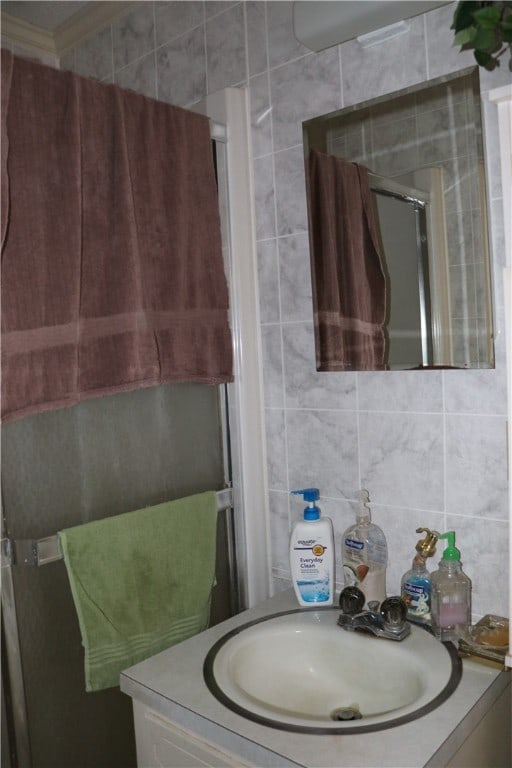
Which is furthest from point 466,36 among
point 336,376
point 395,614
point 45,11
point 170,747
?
point 45,11

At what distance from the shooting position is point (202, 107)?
1589mm

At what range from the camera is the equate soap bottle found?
131cm

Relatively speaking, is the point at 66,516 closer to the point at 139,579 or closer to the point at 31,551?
the point at 31,551

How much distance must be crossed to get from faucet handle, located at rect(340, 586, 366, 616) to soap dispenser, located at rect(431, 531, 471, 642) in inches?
5.4

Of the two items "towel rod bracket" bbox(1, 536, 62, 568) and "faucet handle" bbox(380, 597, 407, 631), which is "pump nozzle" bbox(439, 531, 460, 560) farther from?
"towel rod bracket" bbox(1, 536, 62, 568)

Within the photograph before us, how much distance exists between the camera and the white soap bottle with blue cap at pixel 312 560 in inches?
53.9

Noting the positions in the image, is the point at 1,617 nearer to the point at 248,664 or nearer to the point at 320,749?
the point at 248,664

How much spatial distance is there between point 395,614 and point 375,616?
0.05 m

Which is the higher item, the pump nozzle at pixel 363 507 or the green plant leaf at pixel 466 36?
the green plant leaf at pixel 466 36

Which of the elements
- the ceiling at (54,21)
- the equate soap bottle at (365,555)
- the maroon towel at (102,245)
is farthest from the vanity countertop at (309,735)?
the ceiling at (54,21)

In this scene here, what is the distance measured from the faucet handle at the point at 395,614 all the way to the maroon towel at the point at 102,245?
0.62m

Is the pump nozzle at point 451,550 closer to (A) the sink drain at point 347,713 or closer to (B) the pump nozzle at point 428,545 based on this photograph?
(B) the pump nozzle at point 428,545

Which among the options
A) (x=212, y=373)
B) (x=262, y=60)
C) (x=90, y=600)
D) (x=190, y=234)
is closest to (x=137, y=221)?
(x=190, y=234)

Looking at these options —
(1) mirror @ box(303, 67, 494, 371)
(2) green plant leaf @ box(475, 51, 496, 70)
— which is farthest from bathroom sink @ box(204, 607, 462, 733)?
(2) green plant leaf @ box(475, 51, 496, 70)
